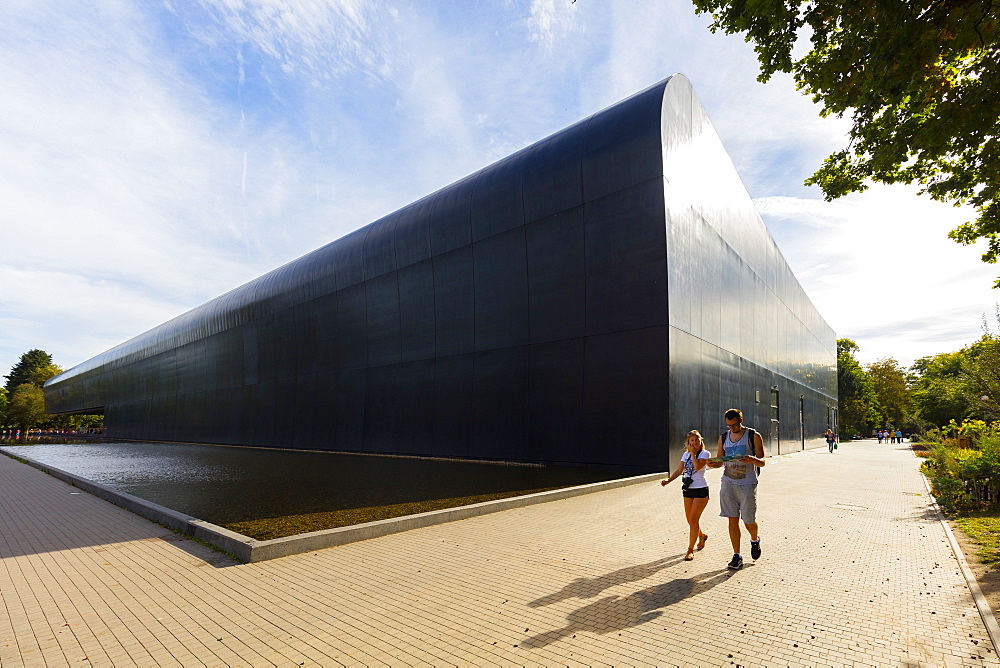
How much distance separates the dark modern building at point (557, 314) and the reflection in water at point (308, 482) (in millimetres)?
2062

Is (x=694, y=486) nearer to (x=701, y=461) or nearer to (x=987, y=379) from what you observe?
(x=701, y=461)

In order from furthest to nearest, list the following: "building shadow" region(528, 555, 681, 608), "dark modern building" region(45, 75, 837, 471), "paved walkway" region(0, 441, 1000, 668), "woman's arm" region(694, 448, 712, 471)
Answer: "dark modern building" region(45, 75, 837, 471)
"woman's arm" region(694, 448, 712, 471)
"building shadow" region(528, 555, 681, 608)
"paved walkway" region(0, 441, 1000, 668)

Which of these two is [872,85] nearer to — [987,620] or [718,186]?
[987,620]

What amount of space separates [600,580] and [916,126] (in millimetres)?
7214

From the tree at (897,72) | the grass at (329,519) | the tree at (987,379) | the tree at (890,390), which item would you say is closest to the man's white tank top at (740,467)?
the tree at (897,72)

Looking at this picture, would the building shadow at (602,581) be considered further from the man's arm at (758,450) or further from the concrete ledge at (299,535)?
the concrete ledge at (299,535)

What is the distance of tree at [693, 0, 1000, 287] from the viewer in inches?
225

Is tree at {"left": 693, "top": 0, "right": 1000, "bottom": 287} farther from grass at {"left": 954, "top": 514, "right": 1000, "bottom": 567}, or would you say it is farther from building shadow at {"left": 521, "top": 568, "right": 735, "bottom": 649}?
building shadow at {"left": 521, "top": 568, "right": 735, "bottom": 649}

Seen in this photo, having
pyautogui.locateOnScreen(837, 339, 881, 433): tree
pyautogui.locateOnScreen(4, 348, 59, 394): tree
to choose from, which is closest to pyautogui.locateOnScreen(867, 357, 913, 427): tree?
pyautogui.locateOnScreen(837, 339, 881, 433): tree

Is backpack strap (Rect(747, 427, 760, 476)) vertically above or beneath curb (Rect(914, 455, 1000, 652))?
above

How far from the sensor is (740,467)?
634 cm

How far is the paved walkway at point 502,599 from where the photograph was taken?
13.2 ft

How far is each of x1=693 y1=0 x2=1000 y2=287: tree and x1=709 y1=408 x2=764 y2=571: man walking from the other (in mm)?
4205

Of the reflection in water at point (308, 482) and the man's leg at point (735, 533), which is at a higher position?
the man's leg at point (735, 533)
